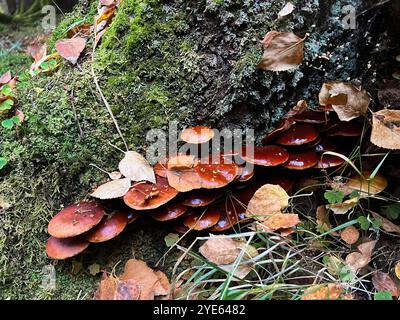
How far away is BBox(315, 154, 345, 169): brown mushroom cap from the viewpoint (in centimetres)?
206

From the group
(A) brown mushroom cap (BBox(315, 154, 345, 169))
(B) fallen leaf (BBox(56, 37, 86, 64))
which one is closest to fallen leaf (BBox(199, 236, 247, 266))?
(A) brown mushroom cap (BBox(315, 154, 345, 169))

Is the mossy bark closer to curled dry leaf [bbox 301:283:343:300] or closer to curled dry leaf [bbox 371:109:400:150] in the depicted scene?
curled dry leaf [bbox 371:109:400:150]

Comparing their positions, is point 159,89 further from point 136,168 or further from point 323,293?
point 323,293

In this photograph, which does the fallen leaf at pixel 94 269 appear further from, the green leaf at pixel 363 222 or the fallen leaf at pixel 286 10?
the fallen leaf at pixel 286 10

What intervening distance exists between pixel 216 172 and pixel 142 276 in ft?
2.01

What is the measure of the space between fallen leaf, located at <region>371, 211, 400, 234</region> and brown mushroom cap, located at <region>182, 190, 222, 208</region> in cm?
86

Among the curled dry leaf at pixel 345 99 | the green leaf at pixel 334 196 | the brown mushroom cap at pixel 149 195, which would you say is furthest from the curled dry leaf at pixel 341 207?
the brown mushroom cap at pixel 149 195

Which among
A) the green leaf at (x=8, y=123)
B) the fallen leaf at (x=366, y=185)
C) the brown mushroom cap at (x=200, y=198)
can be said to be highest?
the green leaf at (x=8, y=123)

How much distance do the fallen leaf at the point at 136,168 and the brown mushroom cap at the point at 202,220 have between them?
0.88 ft

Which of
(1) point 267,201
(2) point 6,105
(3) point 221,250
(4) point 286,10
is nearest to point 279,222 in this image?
(1) point 267,201

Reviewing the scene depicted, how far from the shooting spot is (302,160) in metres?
2.04

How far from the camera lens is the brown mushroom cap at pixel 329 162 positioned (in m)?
2.06
